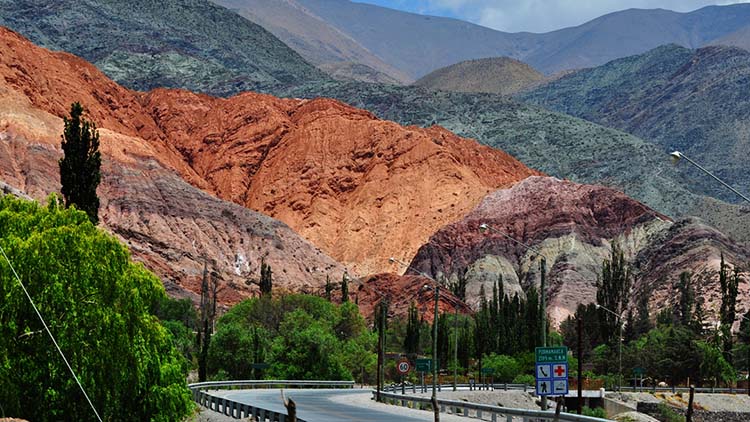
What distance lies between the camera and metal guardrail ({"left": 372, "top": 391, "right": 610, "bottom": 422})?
113 ft

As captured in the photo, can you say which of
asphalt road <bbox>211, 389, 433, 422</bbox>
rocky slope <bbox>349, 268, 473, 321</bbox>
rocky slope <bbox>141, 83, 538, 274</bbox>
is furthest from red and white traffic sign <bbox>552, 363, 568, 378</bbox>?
rocky slope <bbox>141, 83, 538, 274</bbox>

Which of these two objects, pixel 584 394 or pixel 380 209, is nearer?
pixel 584 394

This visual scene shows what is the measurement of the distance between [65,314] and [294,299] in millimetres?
73467

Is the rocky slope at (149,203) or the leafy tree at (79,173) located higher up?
the rocky slope at (149,203)

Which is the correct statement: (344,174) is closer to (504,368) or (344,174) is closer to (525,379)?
(504,368)

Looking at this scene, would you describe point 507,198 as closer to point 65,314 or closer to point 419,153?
point 419,153

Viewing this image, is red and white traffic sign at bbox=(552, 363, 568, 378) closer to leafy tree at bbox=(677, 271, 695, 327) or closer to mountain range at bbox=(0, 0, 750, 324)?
leafy tree at bbox=(677, 271, 695, 327)

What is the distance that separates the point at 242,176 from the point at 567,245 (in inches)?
2295

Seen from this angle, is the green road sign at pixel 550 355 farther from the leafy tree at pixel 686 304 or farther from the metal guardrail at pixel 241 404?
the leafy tree at pixel 686 304

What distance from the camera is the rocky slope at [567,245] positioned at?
145m

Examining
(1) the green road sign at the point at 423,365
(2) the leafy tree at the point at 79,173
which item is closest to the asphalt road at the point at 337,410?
(1) the green road sign at the point at 423,365

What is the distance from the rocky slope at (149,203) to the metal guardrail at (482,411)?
236 feet

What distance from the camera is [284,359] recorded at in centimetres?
8462

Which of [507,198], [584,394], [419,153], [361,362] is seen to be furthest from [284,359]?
[419,153]
